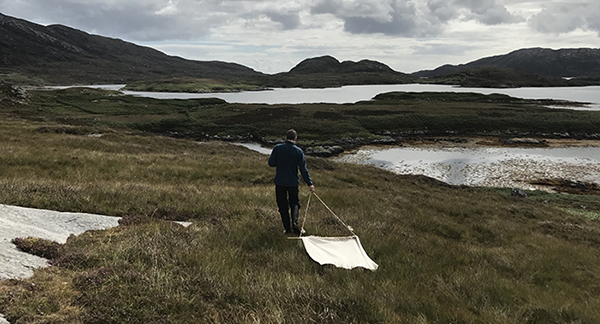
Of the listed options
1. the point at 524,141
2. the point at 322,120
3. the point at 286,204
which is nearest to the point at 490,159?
the point at 524,141

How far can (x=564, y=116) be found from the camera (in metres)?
73.1

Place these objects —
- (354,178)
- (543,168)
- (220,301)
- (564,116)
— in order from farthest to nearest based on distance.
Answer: (564,116) < (543,168) < (354,178) < (220,301)

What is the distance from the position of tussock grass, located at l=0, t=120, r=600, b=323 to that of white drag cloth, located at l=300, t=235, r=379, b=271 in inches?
11.6

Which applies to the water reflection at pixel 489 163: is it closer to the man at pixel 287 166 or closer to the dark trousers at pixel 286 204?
the dark trousers at pixel 286 204

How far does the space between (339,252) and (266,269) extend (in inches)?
89.6

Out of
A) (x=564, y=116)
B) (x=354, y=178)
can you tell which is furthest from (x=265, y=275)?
(x=564, y=116)

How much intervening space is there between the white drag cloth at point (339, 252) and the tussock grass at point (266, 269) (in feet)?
0.97

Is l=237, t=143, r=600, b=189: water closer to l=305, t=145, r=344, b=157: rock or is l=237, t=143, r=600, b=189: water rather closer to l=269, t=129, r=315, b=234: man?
l=305, t=145, r=344, b=157: rock

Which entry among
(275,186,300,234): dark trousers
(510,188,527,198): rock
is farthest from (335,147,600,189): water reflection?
(275,186,300,234): dark trousers

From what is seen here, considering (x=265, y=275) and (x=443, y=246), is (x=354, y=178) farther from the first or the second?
(x=265, y=275)

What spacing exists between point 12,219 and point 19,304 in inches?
178

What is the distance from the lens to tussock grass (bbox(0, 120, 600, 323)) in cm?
466

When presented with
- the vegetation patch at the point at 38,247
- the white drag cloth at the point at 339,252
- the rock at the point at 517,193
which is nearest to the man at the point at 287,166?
the white drag cloth at the point at 339,252

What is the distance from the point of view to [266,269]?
6547 millimetres
